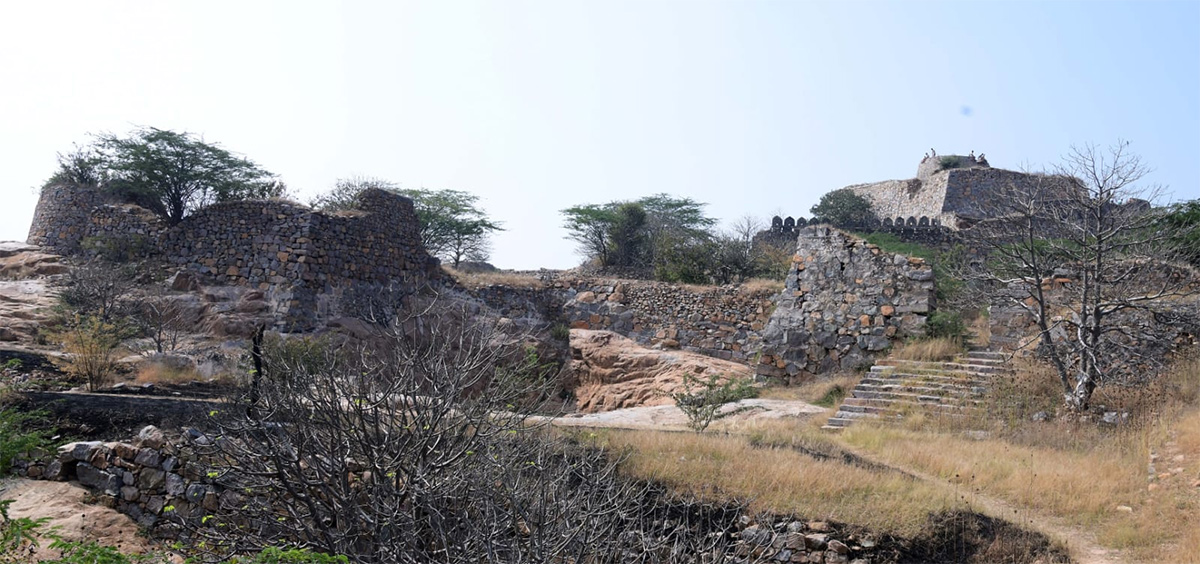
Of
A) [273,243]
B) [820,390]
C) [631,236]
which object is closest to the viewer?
[820,390]

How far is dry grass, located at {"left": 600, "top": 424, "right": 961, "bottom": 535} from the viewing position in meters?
7.99

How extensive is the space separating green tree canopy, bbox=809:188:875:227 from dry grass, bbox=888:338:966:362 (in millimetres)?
20704

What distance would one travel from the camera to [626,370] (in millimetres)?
18812

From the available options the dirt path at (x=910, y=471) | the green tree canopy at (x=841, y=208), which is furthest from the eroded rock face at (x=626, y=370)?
the green tree canopy at (x=841, y=208)

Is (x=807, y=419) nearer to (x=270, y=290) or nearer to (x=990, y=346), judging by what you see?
(x=990, y=346)

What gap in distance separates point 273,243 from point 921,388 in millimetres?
13010

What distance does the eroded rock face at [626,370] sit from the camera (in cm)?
1753

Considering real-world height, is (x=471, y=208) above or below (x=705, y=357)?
above

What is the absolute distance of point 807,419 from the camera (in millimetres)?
13133

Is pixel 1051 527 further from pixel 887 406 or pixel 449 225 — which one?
pixel 449 225

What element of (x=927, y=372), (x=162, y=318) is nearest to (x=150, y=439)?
(x=162, y=318)

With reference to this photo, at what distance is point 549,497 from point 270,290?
12.9 meters

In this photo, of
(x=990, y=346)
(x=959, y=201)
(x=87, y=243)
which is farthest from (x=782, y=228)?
(x=87, y=243)

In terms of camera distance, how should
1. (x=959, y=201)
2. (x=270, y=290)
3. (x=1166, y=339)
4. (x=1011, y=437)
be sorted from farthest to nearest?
(x=959, y=201) < (x=270, y=290) < (x=1166, y=339) < (x=1011, y=437)
